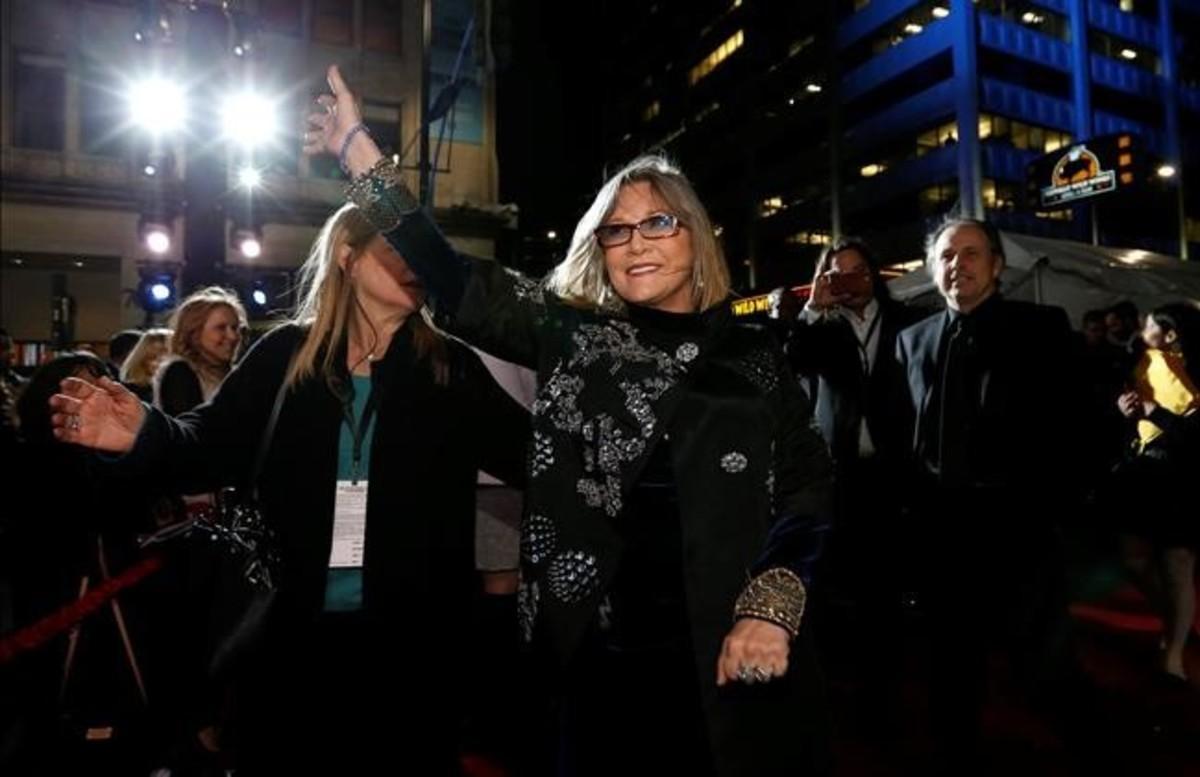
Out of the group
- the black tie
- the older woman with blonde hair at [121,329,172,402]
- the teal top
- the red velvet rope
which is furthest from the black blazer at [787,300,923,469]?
the older woman with blonde hair at [121,329,172,402]

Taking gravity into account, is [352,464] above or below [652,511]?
above

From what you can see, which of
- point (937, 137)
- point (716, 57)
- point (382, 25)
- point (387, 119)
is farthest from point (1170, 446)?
point (716, 57)

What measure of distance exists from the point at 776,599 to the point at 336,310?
149 centimetres

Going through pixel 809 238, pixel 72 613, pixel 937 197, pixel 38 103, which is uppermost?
pixel 809 238

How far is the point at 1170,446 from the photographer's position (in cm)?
496

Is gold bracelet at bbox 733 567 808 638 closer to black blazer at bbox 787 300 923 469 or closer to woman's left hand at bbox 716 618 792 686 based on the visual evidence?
woman's left hand at bbox 716 618 792 686

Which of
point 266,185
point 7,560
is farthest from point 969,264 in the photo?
point 266,185

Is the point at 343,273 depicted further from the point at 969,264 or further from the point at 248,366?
the point at 969,264

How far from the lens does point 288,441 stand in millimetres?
2139

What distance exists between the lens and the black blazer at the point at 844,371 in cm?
393

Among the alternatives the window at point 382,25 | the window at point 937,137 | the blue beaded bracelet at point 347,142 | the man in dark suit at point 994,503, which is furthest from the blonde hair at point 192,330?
the window at point 937,137

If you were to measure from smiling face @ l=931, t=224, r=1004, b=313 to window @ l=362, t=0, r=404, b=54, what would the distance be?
2167cm

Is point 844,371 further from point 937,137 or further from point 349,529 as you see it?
point 937,137

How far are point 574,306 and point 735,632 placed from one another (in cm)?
93
